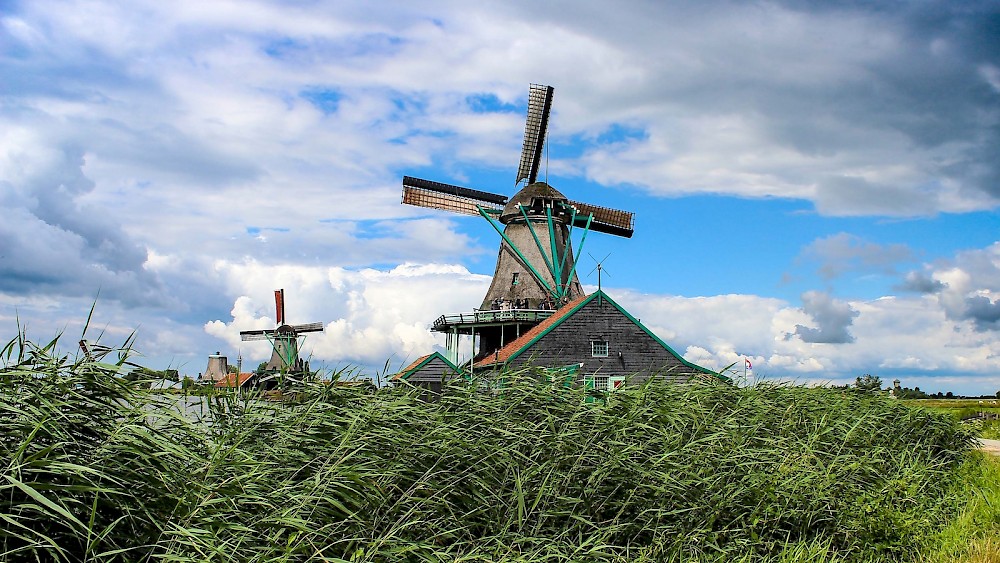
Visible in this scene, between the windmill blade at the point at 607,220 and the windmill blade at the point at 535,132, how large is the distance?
2.80 metres

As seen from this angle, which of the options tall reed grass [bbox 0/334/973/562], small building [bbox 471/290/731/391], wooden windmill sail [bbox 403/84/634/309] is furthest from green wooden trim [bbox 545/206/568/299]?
tall reed grass [bbox 0/334/973/562]

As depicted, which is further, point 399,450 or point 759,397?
point 759,397

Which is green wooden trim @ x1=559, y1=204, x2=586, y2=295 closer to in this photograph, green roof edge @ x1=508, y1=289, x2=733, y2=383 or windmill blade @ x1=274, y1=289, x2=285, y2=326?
green roof edge @ x1=508, y1=289, x2=733, y2=383

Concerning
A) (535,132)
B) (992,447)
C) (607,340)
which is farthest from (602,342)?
(535,132)

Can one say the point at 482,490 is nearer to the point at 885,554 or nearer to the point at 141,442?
the point at 141,442

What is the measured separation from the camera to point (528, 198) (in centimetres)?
3362

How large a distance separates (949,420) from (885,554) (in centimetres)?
713

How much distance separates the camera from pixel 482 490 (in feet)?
20.2

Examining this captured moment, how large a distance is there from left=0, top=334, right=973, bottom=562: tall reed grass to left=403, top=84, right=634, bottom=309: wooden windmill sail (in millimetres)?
22433

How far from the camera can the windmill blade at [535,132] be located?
3659 cm

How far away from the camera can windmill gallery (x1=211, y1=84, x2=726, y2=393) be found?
81.7 ft

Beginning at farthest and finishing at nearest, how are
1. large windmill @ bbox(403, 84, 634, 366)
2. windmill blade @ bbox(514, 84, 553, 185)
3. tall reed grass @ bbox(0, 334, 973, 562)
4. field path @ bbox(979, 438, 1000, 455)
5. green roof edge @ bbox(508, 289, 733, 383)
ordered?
windmill blade @ bbox(514, 84, 553, 185) < large windmill @ bbox(403, 84, 634, 366) < green roof edge @ bbox(508, 289, 733, 383) < field path @ bbox(979, 438, 1000, 455) < tall reed grass @ bbox(0, 334, 973, 562)

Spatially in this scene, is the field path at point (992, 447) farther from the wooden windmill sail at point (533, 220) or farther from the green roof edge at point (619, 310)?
the wooden windmill sail at point (533, 220)

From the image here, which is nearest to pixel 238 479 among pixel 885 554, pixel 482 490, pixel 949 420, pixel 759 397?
pixel 482 490
